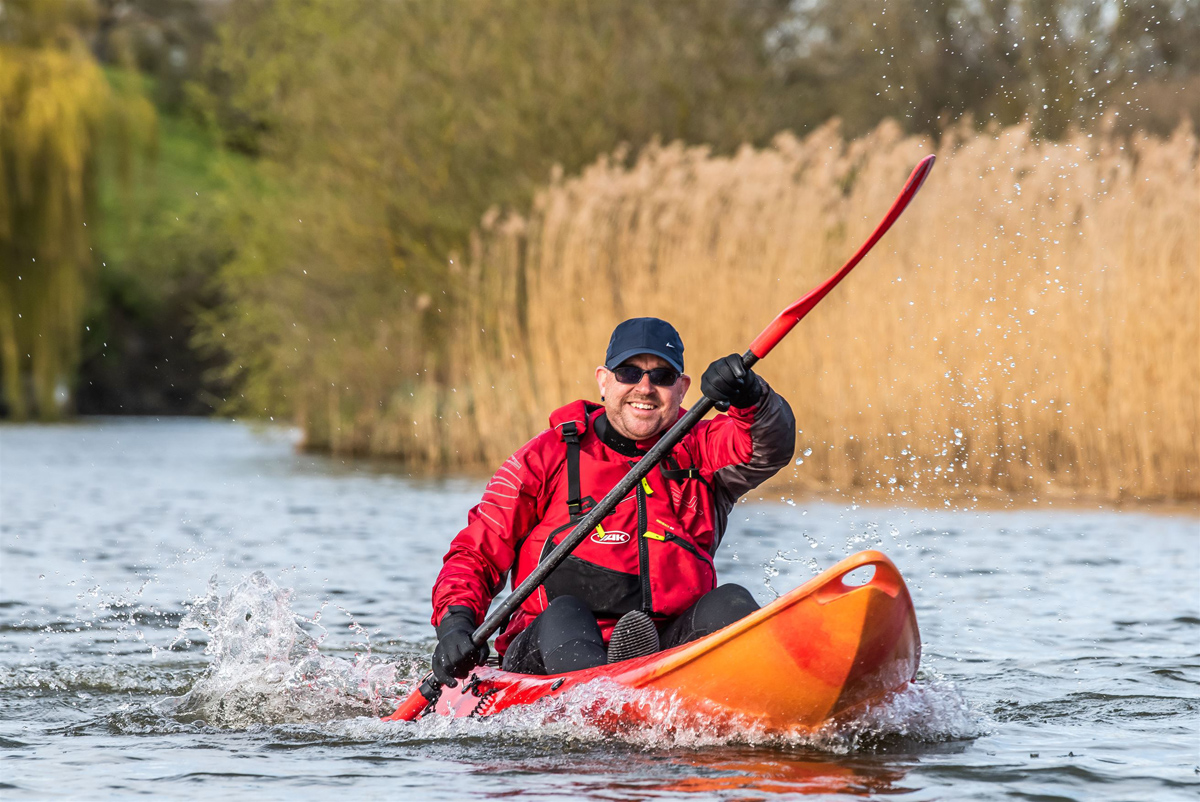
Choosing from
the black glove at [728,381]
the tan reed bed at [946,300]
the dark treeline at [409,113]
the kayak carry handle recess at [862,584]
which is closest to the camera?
the kayak carry handle recess at [862,584]

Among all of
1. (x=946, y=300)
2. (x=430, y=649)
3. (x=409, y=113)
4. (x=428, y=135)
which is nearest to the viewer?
(x=430, y=649)

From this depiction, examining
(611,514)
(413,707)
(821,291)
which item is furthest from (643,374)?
(413,707)

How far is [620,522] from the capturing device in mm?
4000

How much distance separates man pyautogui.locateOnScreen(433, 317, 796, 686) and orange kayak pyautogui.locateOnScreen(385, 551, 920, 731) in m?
0.18

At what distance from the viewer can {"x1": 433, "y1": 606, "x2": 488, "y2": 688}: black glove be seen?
151 inches

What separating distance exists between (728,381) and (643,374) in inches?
13.6

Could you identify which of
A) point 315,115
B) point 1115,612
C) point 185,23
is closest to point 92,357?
point 185,23

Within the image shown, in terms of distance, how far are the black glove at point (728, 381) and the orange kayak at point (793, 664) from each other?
0.54 m

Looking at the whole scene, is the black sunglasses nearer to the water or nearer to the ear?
the ear

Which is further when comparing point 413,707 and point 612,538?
point 413,707

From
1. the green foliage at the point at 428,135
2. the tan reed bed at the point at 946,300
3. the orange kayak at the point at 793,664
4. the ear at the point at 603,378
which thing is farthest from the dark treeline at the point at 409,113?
the orange kayak at the point at 793,664

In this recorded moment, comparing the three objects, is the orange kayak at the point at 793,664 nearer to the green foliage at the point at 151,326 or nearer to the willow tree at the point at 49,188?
the willow tree at the point at 49,188

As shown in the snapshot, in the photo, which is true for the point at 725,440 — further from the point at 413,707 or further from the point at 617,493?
the point at 413,707

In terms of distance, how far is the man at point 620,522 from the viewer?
388cm
